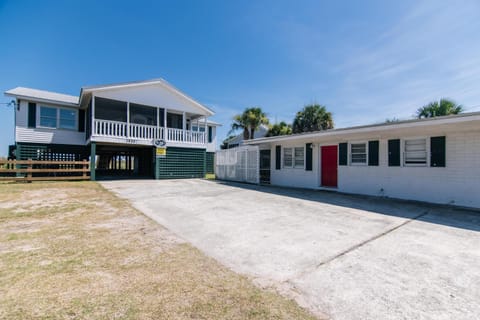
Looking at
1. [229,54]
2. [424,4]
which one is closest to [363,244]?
[424,4]

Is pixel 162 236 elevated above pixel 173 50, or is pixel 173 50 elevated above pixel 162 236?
pixel 173 50

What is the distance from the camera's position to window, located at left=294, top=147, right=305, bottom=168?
38.1 ft

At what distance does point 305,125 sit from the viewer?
70.5 ft

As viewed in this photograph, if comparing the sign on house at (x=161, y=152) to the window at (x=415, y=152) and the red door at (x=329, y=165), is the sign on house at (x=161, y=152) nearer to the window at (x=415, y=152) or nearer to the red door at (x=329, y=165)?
the red door at (x=329, y=165)

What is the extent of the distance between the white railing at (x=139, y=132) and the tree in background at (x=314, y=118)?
10.8 meters

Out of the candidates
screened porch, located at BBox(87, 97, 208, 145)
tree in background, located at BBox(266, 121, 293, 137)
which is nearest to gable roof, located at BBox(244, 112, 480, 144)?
screened porch, located at BBox(87, 97, 208, 145)

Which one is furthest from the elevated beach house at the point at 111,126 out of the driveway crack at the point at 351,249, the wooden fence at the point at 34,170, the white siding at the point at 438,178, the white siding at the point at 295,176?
the driveway crack at the point at 351,249

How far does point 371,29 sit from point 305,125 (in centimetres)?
1209

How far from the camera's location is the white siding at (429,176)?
22.7 ft

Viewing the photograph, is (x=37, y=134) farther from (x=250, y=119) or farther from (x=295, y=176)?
(x=250, y=119)

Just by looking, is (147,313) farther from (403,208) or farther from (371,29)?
(371,29)

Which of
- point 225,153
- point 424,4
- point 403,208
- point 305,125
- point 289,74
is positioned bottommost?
point 403,208

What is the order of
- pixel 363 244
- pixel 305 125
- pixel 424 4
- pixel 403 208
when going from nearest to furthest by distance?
pixel 363 244 < pixel 403 208 < pixel 424 4 < pixel 305 125

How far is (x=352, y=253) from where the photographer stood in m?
3.33
